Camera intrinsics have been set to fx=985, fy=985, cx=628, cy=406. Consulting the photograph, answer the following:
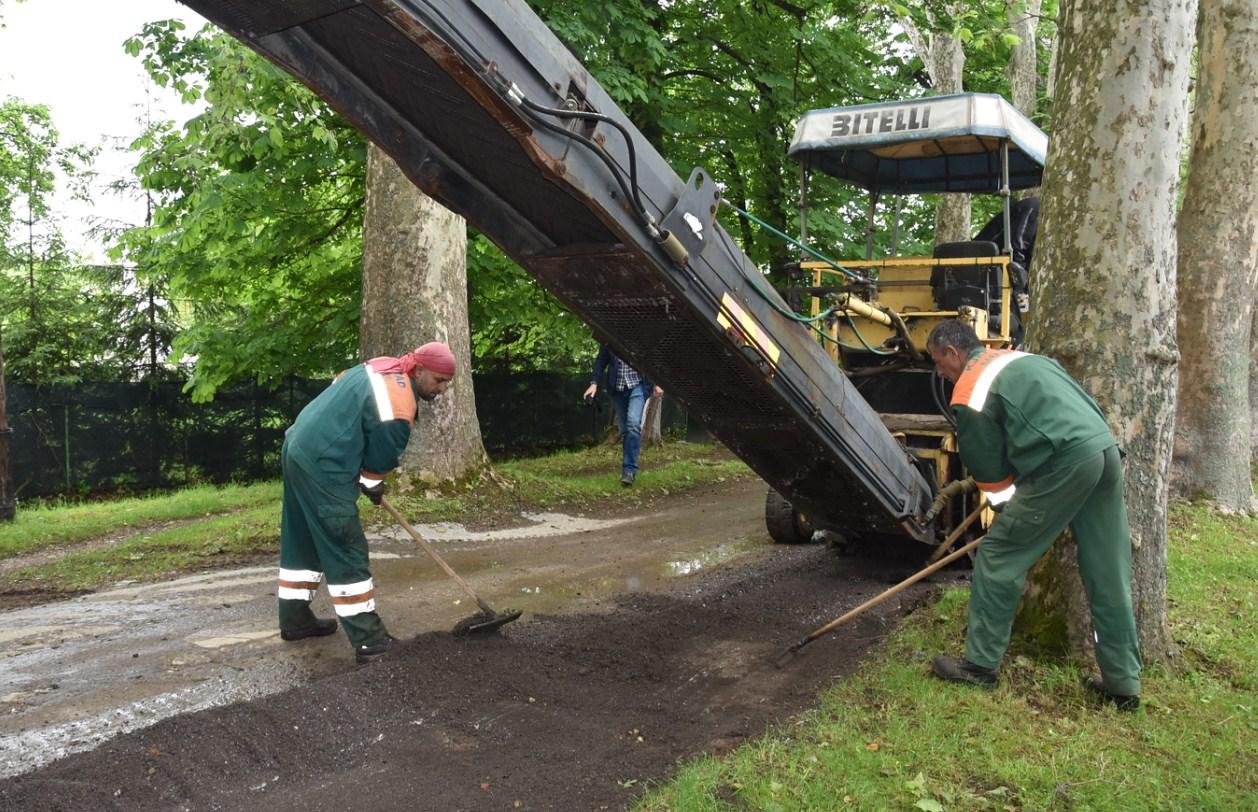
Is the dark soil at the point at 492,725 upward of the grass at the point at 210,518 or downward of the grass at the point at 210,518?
downward

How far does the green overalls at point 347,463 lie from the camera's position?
16.0ft

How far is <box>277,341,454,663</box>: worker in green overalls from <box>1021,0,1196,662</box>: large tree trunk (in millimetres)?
Result: 3202

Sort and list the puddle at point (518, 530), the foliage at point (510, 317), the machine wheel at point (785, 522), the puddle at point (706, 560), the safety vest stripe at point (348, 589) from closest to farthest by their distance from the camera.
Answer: the safety vest stripe at point (348, 589), the puddle at point (706, 560), the machine wheel at point (785, 522), the puddle at point (518, 530), the foliage at point (510, 317)

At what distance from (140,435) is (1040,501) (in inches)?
509

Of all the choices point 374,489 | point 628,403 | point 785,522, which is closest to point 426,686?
point 374,489

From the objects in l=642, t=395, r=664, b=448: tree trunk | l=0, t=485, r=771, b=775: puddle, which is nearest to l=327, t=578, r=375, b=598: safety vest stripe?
l=0, t=485, r=771, b=775: puddle

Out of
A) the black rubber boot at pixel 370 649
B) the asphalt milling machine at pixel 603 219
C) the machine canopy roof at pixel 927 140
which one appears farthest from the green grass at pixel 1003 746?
the machine canopy roof at pixel 927 140

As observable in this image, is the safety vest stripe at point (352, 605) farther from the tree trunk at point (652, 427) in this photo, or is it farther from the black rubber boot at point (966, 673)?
the tree trunk at point (652, 427)

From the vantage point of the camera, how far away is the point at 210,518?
10164 millimetres

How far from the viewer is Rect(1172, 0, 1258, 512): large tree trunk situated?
8922 millimetres

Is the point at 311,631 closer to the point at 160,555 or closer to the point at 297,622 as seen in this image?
the point at 297,622

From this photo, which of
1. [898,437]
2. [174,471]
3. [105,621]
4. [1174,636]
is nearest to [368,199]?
[105,621]

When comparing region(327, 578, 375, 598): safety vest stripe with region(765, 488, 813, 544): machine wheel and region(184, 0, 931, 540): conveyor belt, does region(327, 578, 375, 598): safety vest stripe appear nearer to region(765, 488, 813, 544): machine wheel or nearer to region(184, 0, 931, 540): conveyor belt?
region(184, 0, 931, 540): conveyor belt

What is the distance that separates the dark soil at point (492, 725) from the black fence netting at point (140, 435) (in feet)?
33.5
